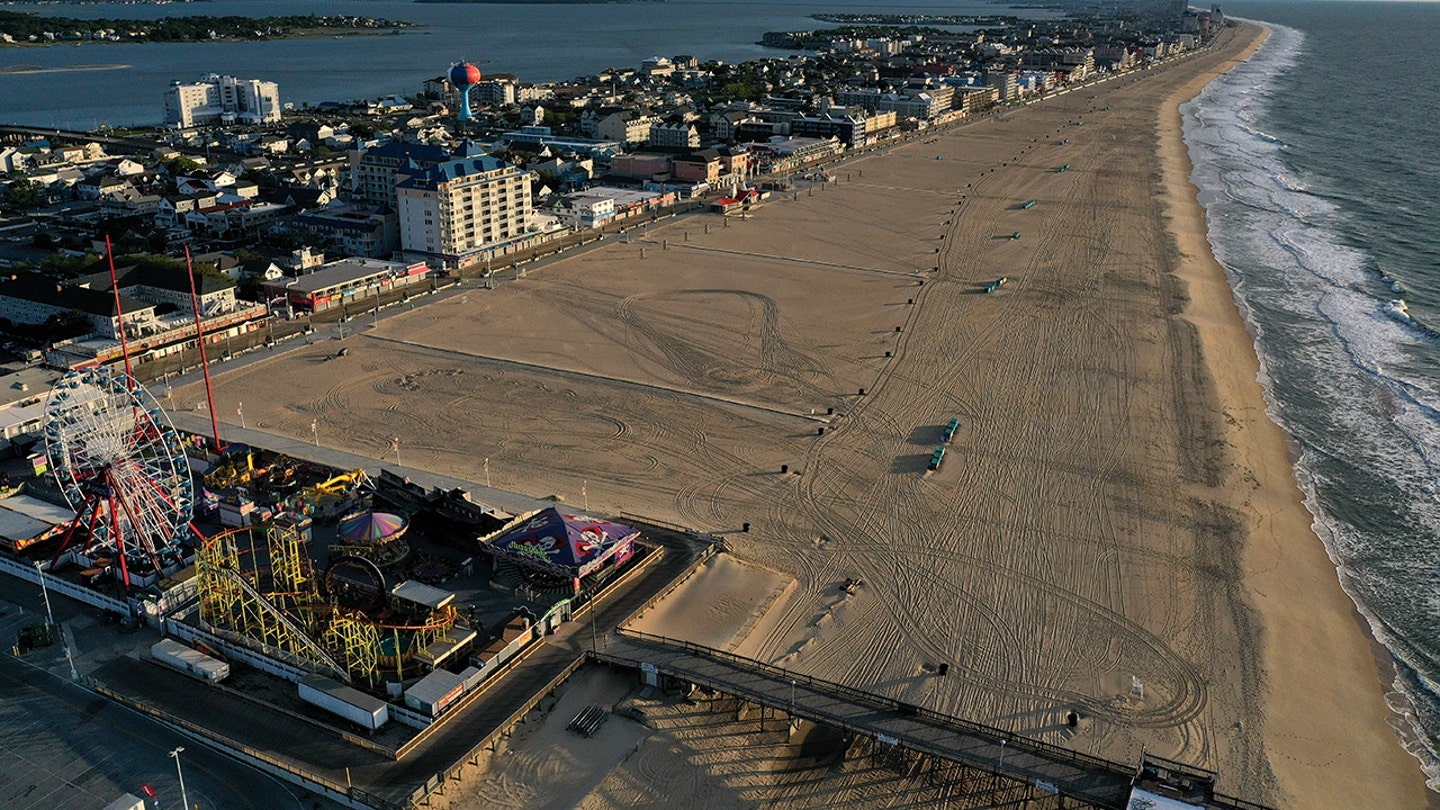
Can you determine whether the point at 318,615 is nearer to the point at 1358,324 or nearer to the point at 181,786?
the point at 181,786

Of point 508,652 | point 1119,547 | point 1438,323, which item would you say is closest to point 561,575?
point 508,652

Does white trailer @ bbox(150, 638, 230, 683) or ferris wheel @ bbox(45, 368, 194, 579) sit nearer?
white trailer @ bbox(150, 638, 230, 683)

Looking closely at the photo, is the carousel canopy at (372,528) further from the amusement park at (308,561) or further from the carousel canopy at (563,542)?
the carousel canopy at (563,542)

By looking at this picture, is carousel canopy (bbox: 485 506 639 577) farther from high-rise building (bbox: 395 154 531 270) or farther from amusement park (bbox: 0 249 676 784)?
high-rise building (bbox: 395 154 531 270)

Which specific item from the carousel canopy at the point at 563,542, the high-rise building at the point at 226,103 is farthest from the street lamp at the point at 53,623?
the high-rise building at the point at 226,103

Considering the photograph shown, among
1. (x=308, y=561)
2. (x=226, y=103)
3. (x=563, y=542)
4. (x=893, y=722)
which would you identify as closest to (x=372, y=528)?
(x=308, y=561)

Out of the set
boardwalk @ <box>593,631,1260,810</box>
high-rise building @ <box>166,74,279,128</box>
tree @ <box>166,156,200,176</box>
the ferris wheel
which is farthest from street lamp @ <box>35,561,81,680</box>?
high-rise building @ <box>166,74,279,128</box>
